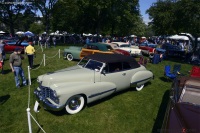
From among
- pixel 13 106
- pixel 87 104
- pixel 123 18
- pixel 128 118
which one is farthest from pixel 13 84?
pixel 123 18

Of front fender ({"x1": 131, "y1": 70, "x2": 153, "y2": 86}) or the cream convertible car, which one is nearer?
the cream convertible car

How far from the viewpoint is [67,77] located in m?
6.62

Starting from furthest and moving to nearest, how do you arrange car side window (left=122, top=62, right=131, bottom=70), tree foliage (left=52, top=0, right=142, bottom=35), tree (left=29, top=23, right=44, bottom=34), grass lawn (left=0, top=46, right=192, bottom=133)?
1. tree (left=29, top=23, right=44, bottom=34)
2. tree foliage (left=52, top=0, right=142, bottom=35)
3. car side window (left=122, top=62, right=131, bottom=70)
4. grass lawn (left=0, top=46, right=192, bottom=133)

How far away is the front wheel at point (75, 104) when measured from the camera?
6.37 meters

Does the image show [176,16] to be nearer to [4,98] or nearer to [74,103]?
[74,103]

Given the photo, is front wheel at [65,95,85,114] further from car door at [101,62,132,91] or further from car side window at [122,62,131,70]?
car side window at [122,62,131,70]

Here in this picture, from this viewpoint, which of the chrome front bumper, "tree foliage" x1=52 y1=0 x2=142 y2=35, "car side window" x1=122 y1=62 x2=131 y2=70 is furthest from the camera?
"tree foliage" x1=52 y1=0 x2=142 y2=35

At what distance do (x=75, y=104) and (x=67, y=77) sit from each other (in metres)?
1.00

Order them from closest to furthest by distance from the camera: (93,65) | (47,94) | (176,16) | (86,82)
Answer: (47,94), (86,82), (93,65), (176,16)

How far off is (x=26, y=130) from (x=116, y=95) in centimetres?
412

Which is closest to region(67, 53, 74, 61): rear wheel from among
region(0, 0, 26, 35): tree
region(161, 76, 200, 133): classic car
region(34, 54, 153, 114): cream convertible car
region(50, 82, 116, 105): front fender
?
region(34, 54, 153, 114): cream convertible car

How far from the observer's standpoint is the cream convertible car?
239 inches

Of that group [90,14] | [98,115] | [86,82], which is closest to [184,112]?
[98,115]

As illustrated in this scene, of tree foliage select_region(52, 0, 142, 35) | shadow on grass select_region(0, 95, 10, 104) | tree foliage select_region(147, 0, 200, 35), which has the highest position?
tree foliage select_region(52, 0, 142, 35)
